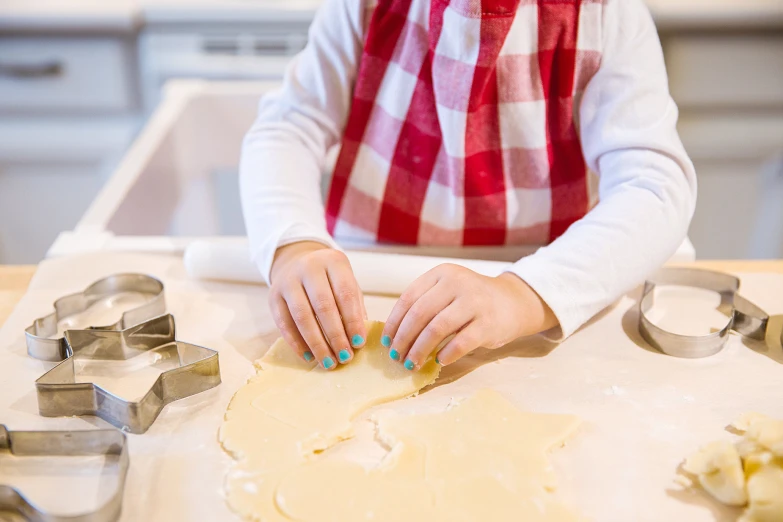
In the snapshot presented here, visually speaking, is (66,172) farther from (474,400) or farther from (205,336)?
(474,400)

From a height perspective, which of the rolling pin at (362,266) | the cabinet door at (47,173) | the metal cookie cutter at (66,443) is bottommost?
the cabinet door at (47,173)

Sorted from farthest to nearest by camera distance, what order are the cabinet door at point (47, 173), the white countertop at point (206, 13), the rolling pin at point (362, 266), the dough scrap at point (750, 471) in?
the cabinet door at point (47, 173), the white countertop at point (206, 13), the rolling pin at point (362, 266), the dough scrap at point (750, 471)

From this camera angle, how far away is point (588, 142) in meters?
0.68

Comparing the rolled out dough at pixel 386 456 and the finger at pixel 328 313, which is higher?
the finger at pixel 328 313

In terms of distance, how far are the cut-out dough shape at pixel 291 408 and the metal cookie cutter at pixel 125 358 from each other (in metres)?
0.04

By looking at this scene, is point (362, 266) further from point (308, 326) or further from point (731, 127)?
point (731, 127)

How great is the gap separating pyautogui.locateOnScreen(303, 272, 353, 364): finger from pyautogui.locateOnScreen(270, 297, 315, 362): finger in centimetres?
2

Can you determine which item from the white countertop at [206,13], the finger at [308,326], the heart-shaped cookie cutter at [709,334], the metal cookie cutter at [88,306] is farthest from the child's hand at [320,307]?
the white countertop at [206,13]

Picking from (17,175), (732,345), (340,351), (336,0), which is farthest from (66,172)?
(732,345)

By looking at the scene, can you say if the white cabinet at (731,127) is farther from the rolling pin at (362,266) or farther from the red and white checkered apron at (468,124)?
the rolling pin at (362,266)

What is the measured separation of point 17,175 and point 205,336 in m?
1.03

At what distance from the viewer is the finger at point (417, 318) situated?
1.73ft

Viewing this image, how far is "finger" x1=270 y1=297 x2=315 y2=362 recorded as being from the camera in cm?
55

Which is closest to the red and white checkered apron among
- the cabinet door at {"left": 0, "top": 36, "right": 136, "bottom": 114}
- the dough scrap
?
the dough scrap
